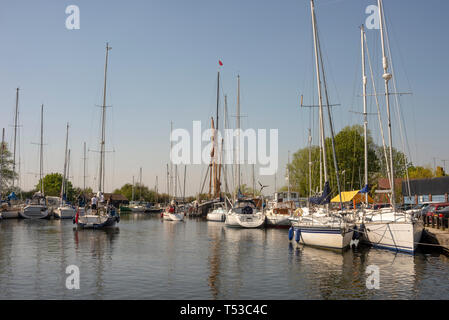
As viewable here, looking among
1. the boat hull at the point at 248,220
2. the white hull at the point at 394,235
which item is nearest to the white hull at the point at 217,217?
the boat hull at the point at 248,220

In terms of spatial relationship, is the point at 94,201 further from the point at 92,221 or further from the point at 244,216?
the point at 244,216

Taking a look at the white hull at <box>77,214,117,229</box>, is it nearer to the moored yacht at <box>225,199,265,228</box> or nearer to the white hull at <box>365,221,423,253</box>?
the moored yacht at <box>225,199,265,228</box>

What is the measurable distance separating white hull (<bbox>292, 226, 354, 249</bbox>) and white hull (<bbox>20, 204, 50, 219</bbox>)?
51.9 m

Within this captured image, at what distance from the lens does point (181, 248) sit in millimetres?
33000

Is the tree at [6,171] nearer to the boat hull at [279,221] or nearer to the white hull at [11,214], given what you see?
the white hull at [11,214]

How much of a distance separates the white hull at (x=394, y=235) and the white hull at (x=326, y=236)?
6.92ft

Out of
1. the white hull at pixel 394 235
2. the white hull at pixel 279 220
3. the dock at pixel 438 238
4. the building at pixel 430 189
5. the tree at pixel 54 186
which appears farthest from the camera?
the tree at pixel 54 186

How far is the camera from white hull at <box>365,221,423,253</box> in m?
27.5

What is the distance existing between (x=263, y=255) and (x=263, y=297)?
1197 centimetres

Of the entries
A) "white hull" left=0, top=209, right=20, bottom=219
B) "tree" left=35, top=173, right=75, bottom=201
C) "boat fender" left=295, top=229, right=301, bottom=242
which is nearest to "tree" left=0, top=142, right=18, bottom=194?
"white hull" left=0, top=209, right=20, bottom=219

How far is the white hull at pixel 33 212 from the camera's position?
224 feet

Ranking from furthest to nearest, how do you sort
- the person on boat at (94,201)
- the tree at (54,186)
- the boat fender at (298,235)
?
1. the tree at (54,186)
2. the person on boat at (94,201)
3. the boat fender at (298,235)

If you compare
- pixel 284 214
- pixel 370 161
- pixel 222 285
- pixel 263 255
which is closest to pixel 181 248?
pixel 263 255
